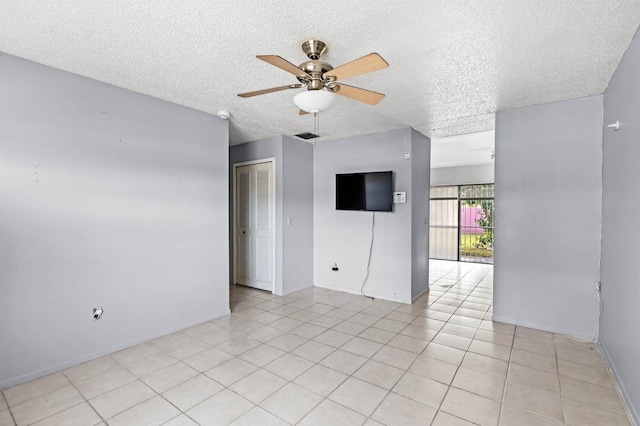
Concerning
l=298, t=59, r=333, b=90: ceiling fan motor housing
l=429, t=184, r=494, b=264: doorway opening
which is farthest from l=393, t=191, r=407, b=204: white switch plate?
l=429, t=184, r=494, b=264: doorway opening

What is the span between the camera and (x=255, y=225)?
507cm

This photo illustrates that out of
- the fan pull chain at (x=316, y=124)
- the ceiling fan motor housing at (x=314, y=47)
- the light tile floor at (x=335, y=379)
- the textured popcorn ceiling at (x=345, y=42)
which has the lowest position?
the light tile floor at (x=335, y=379)

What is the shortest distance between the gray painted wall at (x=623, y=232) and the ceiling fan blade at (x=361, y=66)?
1.68 m

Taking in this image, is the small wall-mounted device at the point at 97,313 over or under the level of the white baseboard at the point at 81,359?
over

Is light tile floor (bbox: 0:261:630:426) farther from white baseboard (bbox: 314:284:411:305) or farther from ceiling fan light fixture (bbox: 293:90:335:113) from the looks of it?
ceiling fan light fixture (bbox: 293:90:335:113)

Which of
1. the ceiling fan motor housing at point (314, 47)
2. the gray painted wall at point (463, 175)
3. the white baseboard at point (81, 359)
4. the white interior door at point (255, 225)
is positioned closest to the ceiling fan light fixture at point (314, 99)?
the ceiling fan motor housing at point (314, 47)

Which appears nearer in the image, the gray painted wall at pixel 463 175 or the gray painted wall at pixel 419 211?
the gray painted wall at pixel 419 211

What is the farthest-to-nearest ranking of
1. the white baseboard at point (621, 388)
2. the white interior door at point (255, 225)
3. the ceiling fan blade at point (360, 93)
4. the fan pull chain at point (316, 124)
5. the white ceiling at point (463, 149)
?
the white ceiling at point (463, 149) < the white interior door at point (255, 225) < the fan pull chain at point (316, 124) < the ceiling fan blade at point (360, 93) < the white baseboard at point (621, 388)

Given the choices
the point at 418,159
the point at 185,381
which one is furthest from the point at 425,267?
the point at 185,381

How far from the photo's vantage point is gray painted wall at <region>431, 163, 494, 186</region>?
298 inches

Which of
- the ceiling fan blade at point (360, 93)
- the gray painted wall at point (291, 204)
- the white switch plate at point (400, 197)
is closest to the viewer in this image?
the ceiling fan blade at point (360, 93)

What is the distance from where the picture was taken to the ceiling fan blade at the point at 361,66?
1.69 meters

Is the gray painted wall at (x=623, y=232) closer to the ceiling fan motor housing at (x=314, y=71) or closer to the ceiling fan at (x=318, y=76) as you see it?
the ceiling fan at (x=318, y=76)

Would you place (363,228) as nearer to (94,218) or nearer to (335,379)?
(335,379)
